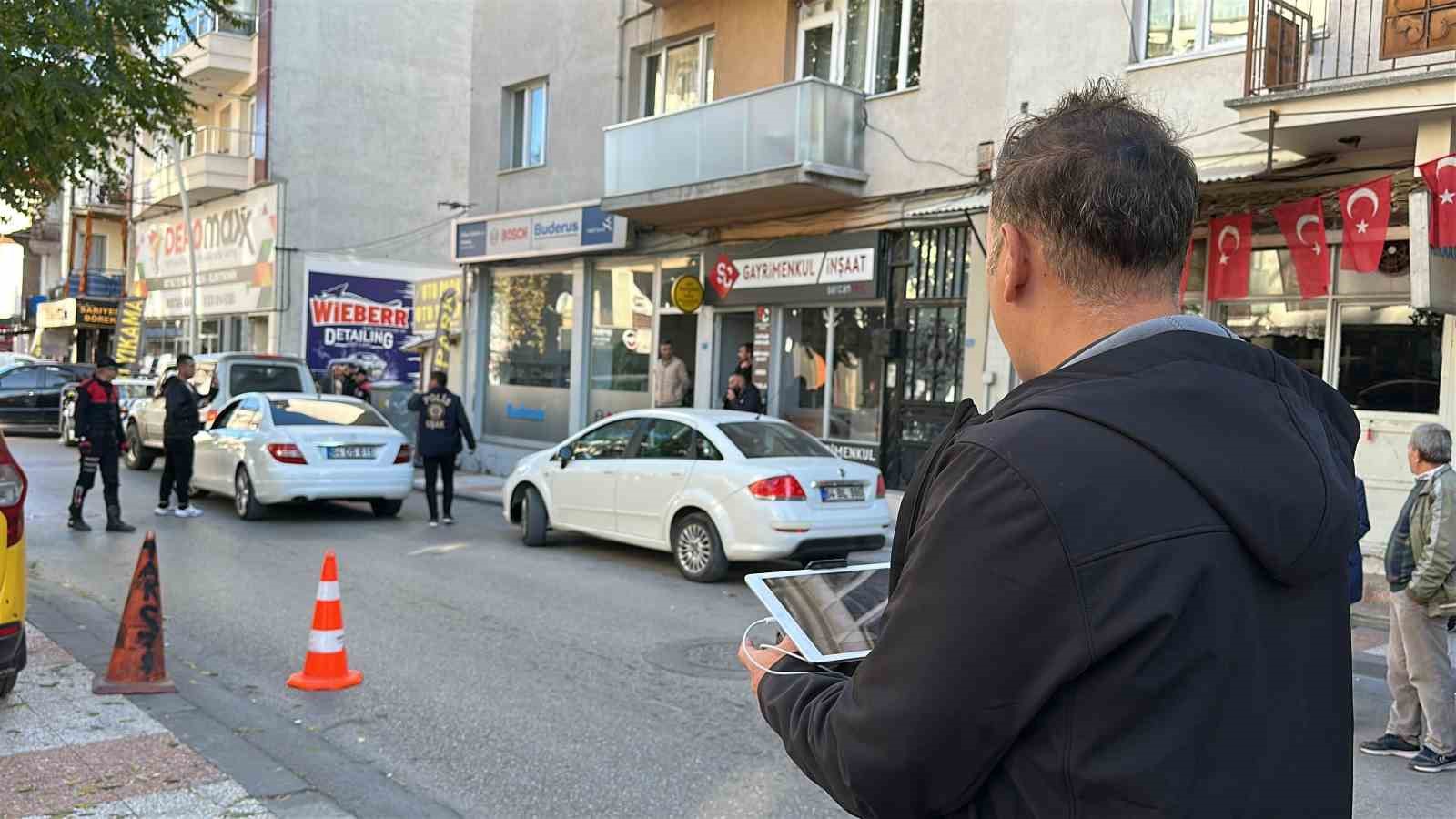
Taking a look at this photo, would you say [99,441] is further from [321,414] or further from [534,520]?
[534,520]

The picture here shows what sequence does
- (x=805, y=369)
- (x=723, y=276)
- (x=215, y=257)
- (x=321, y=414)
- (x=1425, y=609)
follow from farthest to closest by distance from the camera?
(x=215, y=257) → (x=723, y=276) → (x=805, y=369) → (x=321, y=414) → (x=1425, y=609)

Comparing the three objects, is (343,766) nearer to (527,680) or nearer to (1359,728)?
(527,680)

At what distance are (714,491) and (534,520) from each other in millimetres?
2772

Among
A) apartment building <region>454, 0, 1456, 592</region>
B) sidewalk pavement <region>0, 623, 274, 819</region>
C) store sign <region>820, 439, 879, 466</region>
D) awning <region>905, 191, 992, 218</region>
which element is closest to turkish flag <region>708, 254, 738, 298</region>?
apartment building <region>454, 0, 1456, 592</region>

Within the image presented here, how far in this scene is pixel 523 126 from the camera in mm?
21438

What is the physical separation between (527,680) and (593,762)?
4.94ft

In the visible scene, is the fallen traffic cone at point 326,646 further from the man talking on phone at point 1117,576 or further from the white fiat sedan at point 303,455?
the white fiat sedan at point 303,455

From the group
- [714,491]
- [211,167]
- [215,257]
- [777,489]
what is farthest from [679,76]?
[215,257]

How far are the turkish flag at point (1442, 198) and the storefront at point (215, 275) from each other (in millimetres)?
26913

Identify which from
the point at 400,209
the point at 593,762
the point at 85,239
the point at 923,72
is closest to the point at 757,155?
the point at 923,72

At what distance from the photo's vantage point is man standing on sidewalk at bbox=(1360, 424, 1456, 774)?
5484 millimetres

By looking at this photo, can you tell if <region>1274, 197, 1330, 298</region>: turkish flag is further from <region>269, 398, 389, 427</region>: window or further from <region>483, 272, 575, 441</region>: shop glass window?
<region>483, 272, 575, 441</region>: shop glass window

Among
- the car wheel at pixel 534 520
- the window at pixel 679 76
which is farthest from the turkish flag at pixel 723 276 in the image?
the car wheel at pixel 534 520

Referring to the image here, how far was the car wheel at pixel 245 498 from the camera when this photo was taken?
13.3m
